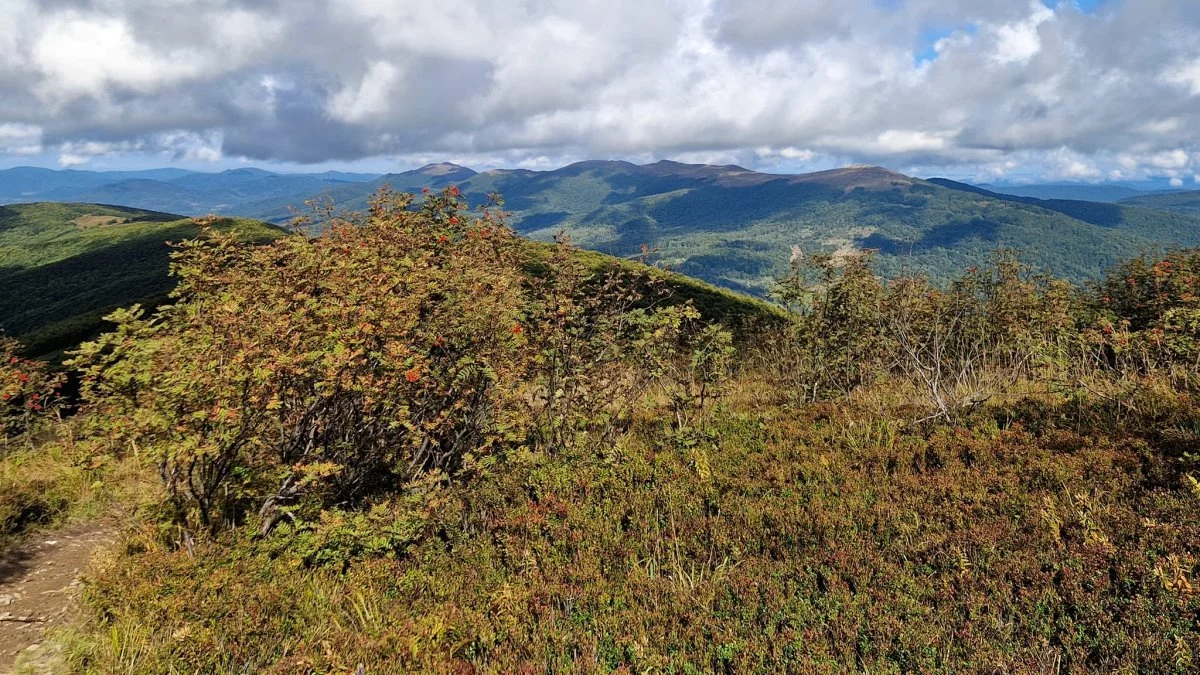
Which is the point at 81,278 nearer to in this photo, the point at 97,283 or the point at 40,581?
the point at 97,283

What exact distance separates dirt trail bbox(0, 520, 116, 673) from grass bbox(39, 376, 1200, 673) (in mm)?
428

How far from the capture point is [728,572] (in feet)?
16.0

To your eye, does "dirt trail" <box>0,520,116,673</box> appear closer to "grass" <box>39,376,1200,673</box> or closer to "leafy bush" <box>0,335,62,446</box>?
"grass" <box>39,376,1200,673</box>

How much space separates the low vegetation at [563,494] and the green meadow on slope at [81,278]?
89.7ft

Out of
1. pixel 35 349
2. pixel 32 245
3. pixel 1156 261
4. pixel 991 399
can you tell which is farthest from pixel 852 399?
pixel 32 245

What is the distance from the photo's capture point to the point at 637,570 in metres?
4.99

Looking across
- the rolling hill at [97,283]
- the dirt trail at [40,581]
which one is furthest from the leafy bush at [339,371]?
the rolling hill at [97,283]

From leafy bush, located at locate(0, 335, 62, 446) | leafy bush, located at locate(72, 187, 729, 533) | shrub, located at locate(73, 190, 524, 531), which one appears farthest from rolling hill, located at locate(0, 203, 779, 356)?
leafy bush, located at locate(0, 335, 62, 446)

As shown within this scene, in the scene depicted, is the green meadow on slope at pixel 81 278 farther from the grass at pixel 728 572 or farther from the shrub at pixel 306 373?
the grass at pixel 728 572

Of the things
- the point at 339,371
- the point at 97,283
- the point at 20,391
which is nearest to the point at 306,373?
the point at 339,371

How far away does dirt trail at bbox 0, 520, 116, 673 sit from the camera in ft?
15.5

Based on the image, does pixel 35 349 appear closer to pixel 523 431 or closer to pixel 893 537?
pixel 523 431

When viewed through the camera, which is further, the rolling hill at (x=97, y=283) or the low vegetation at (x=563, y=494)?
the rolling hill at (x=97, y=283)

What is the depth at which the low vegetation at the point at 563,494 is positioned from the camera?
4.05m
